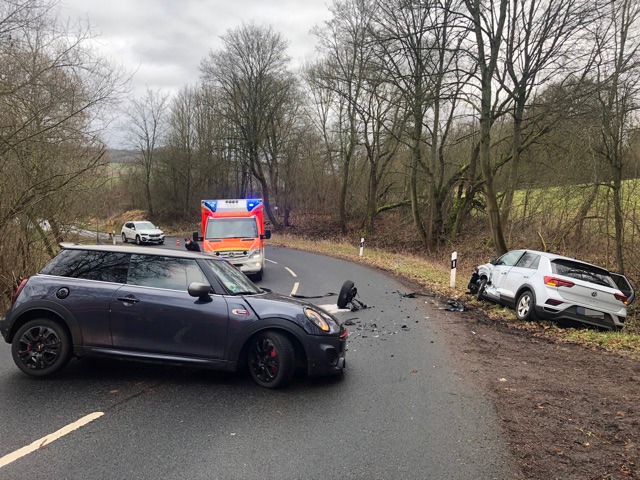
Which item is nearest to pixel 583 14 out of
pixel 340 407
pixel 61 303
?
pixel 340 407

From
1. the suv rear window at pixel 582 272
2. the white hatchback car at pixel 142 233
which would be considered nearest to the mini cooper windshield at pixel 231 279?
the suv rear window at pixel 582 272

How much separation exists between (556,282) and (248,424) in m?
7.21

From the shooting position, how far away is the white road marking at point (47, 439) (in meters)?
3.52

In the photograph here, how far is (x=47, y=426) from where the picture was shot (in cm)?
409

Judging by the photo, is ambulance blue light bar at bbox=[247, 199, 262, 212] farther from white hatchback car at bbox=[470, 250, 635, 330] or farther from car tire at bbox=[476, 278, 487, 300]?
white hatchback car at bbox=[470, 250, 635, 330]

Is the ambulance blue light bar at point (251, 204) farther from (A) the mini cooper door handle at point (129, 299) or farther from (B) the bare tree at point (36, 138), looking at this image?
(A) the mini cooper door handle at point (129, 299)

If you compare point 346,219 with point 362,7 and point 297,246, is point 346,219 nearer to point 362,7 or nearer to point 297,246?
point 297,246

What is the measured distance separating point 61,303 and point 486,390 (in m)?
5.16

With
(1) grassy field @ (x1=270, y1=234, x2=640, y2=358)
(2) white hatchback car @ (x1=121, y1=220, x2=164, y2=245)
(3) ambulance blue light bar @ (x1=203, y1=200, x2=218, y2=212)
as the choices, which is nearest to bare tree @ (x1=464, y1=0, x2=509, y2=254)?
(1) grassy field @ (x1=270, y1=234, x2=640, y2=358)

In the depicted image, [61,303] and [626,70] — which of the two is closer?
[61,303]

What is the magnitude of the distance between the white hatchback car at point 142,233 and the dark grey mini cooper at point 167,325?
95.3ft

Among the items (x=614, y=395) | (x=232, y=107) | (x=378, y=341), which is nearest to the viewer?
(x=614, y=395)

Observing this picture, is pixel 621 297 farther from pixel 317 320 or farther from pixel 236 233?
pixel 236 233

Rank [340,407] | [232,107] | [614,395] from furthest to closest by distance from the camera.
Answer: [232,107]
[614,395]
[340,407]
